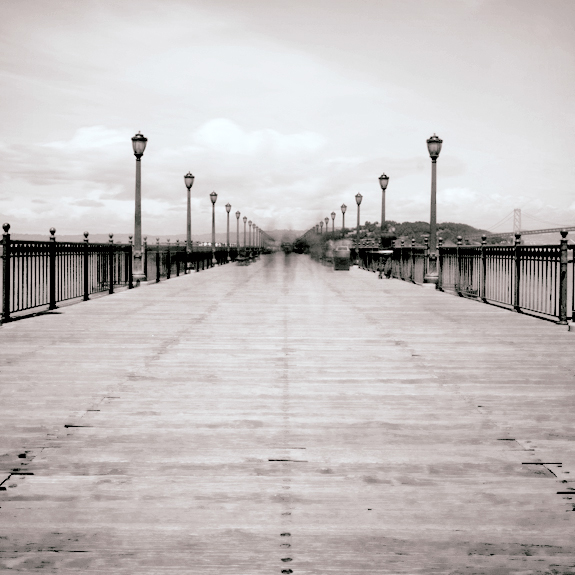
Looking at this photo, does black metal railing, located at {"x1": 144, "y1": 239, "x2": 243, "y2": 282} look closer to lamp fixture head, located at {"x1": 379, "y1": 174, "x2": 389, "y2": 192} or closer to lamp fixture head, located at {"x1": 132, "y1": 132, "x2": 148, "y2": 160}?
lamp fixture head, located at {"x1": 132, "y1": 132, "x2": 148, "y2": 160}

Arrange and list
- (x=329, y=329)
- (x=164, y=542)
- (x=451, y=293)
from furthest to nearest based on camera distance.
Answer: (x=451, y=293) < (x=329, y=329) < (x=164, y=542)

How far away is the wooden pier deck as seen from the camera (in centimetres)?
311

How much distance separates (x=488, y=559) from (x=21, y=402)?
4.29 m

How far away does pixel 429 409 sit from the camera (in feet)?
19.1

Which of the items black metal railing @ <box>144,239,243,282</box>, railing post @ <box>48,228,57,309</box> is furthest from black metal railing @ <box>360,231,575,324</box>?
black metal railing @ <box>144,239,243,282</box>

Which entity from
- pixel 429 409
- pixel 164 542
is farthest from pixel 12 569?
pixel 429 409

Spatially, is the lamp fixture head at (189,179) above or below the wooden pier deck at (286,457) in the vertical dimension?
above

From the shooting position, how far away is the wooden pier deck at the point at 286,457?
3109mm

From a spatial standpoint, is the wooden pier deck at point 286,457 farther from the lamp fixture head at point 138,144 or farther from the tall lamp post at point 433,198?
the lamp fixture head at point 138,144

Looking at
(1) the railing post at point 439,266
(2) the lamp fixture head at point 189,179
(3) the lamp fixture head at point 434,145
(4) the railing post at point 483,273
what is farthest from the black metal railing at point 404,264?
(2) the lamp fixture head at point 189,179

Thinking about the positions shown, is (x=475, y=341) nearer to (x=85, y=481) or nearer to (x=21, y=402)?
(x=21, y=402)

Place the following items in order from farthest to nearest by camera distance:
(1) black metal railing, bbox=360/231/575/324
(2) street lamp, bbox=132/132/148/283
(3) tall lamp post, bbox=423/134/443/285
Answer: (2) street lamp, bbox=132/132/148/283, (3) tall lamp post, bbox=423/134/443/285, (1) black metal railing, bbox=360/231/575/324

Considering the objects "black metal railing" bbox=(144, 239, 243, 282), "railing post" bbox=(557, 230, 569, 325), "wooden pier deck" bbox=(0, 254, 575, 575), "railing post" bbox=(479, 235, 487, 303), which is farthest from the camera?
"black metal railing" bbox=(144, 239, 243, 282)

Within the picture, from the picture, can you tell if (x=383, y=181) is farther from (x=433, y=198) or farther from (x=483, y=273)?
(x=483, y=273)
